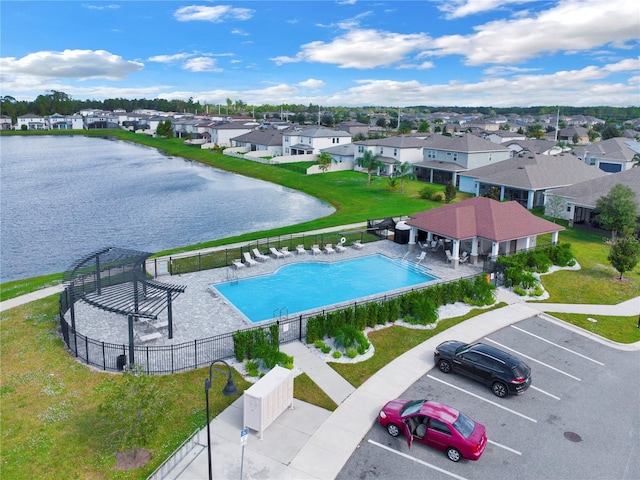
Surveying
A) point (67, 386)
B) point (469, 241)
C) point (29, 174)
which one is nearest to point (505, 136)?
point (469, 241)

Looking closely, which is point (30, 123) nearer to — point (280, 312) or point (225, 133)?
point (225, 133)

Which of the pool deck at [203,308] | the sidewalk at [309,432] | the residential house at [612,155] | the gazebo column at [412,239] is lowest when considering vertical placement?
the sidewalk at [309,432]

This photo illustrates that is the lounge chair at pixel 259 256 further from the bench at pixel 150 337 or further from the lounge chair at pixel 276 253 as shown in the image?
the bench at pixel 150 337

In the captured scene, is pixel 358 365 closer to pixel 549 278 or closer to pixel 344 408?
pixel 344 408

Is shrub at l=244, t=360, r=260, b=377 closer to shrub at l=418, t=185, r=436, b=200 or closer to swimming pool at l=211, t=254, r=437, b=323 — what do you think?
swimming pool at l=211, t=254, r=437, b=323

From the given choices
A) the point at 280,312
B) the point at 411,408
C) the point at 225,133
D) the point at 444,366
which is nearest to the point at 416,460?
the point at 411,408

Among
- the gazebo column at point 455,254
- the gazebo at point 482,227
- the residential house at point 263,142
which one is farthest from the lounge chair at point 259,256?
the residential house at point 263,142

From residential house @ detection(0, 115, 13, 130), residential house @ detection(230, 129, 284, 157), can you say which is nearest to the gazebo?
residential house @ detection(230, 129, 284, 157)
